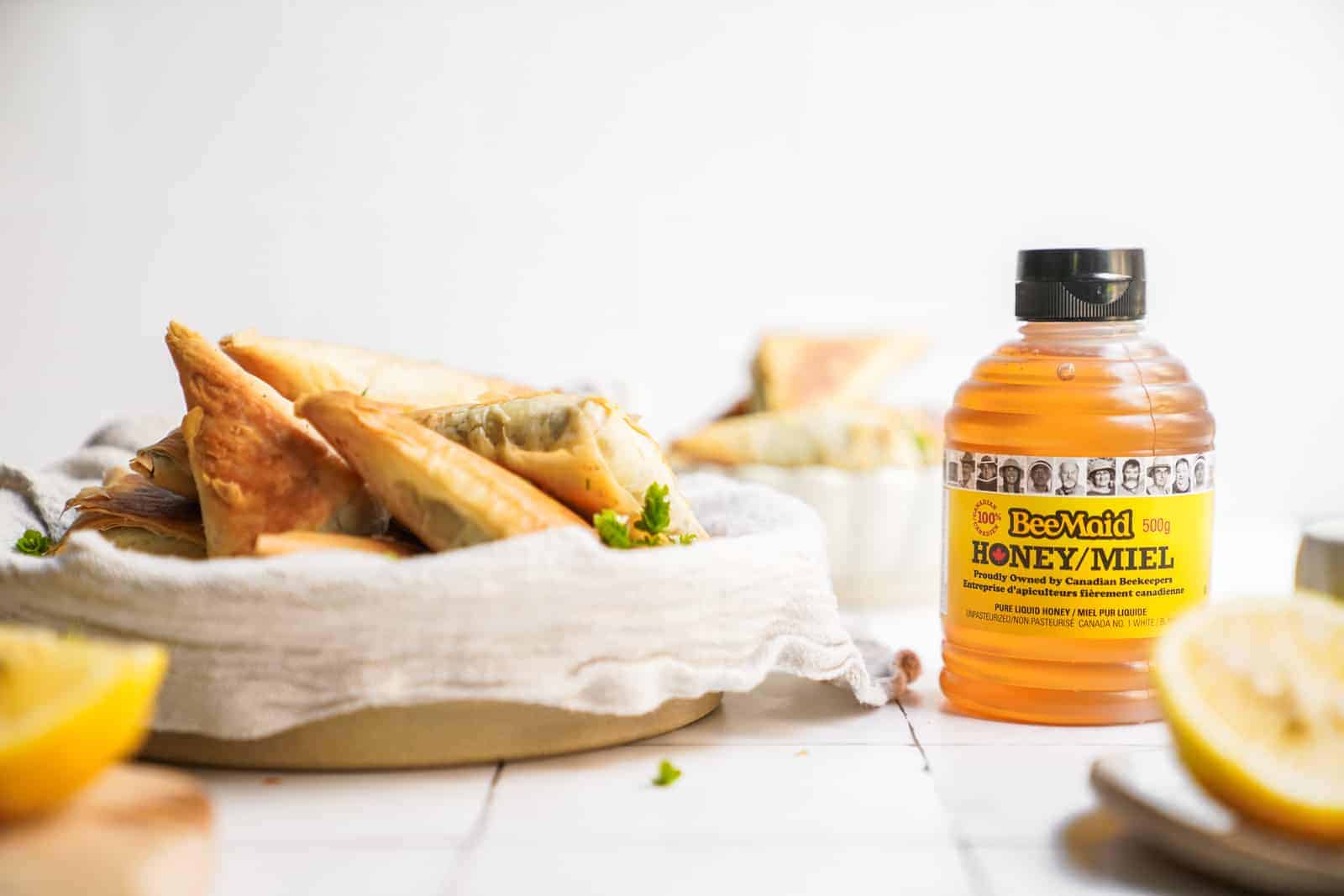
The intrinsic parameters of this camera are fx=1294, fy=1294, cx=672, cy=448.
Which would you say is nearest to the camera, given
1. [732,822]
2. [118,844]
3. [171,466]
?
[118,844]

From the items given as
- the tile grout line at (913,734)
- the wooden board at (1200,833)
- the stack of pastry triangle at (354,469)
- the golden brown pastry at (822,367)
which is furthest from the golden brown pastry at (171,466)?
the golden brown pastry at (822,367)

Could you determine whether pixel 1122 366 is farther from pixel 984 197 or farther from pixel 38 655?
pixel 984 197

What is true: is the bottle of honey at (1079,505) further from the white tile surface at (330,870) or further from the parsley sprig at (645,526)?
the white tile surface at (330,870)

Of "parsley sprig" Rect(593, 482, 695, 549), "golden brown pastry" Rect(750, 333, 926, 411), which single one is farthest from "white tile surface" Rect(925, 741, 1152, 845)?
"golden brown pastry" Rect(750, 333, 926, 411)

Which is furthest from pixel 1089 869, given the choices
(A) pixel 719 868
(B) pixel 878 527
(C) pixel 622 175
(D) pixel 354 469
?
(C) pixel 622 175

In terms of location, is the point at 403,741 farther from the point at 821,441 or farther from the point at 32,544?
the point at 821,441

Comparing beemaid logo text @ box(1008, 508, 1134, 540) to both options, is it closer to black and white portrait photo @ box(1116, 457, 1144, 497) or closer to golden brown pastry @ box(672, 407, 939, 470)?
black and white portrait photo @ box(1116, 457, 1144, 497)

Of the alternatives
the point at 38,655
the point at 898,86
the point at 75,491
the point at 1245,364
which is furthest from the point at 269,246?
the point at 38,655

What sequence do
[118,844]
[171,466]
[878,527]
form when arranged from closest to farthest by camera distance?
1. [118,844]
2. [171,466]
3. [878,527]
